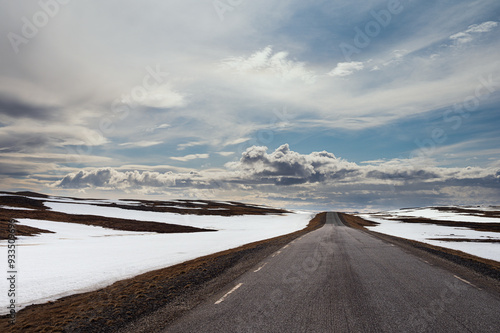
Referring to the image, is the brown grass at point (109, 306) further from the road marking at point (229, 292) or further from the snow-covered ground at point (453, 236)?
the snow-covered ground at point (453, 236)

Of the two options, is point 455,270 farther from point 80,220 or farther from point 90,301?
point 80,220

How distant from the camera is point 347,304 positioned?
22.3 ft

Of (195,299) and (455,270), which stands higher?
(195,299)

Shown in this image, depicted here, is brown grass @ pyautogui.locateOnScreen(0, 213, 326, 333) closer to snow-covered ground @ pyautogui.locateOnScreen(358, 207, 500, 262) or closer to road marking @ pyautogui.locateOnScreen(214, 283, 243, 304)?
road marking @ pyautogui.locateOnScreen(214, 283, 243, 304)

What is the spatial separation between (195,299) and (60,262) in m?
11.4

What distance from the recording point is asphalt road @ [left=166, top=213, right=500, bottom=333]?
554cm

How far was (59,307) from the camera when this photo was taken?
765cm

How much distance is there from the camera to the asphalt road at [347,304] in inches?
218

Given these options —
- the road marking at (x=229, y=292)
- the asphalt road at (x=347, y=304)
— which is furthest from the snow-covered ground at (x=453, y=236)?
the road marking at (x=229, y=292)

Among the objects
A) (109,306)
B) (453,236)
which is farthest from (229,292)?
(453,236)

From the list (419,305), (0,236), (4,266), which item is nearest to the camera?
(419,305)

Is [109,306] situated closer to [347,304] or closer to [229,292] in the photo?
[229,292]

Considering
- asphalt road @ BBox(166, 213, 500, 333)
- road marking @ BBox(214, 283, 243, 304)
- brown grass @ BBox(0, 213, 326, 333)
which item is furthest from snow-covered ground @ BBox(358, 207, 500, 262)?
brown grass @ BBox(0, 213, 326, 333)

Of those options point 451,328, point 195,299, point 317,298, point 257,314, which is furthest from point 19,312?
point 451,328
